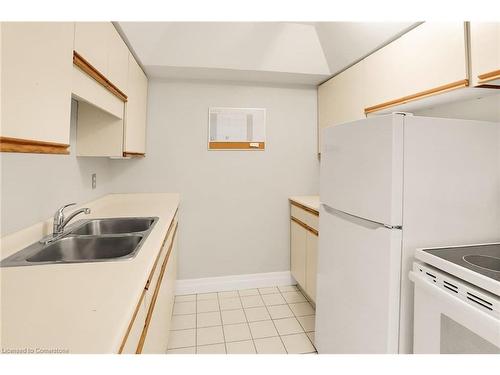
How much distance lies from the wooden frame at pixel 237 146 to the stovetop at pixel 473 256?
183 centimetres

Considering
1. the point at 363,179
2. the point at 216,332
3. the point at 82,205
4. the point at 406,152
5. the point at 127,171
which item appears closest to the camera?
the point at 406,152

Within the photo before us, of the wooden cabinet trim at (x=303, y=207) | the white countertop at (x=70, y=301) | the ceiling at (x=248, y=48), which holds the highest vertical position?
the ceiling at (x=248, y=48)

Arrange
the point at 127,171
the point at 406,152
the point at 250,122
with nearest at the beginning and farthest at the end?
the point at 406,152 < the point at 127,171 < the point at 250,122

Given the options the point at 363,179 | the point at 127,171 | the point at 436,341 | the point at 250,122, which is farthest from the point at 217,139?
the point at 436,341

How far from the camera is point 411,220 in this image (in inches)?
42.1

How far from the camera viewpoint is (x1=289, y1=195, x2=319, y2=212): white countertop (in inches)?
83.7

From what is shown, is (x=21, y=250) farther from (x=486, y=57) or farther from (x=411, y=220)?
(x=486, y=57)

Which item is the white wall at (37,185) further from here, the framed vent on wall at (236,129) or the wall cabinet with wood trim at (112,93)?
the framed vent on wall at (236,129)

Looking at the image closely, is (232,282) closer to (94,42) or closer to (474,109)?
(94,42)

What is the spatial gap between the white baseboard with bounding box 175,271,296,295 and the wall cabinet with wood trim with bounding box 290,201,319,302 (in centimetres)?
15

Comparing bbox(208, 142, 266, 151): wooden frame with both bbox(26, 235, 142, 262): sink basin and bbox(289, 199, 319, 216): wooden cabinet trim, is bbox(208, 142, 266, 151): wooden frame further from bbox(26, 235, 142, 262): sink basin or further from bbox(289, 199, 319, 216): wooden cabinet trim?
bbox(26, 235, 142, 262): sink basin

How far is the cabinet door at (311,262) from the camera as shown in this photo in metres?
2.08

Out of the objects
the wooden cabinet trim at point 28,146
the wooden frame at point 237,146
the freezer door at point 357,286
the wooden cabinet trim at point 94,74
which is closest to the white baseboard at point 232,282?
the freezer door at point 357,286

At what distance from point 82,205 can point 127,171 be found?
69 centimetres
